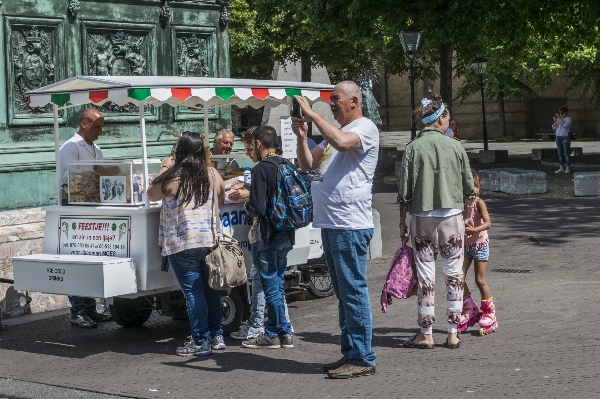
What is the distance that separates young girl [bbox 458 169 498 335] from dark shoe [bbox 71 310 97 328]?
348 centimetres

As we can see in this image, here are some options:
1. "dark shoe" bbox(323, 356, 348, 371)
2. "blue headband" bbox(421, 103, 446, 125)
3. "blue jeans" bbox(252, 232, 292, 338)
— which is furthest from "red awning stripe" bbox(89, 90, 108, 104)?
"dark shoe" bbox(323, 356, 348, 371)

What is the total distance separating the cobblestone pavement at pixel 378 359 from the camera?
7059mm

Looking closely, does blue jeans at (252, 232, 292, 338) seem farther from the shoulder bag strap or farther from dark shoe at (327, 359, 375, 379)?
dark shoe at (327, 359, 375, 379)

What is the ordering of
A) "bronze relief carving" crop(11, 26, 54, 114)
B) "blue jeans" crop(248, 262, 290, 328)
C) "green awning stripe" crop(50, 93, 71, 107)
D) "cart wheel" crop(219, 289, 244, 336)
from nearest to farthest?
"blue jeans" crop(248, 262, 290, 328), "green awning stripe" crop(50, 93, 71, 107), "cart wheel" crop(219, 289, 244, 336), "bronze relief carving" crop(11, 26, 54, 114)

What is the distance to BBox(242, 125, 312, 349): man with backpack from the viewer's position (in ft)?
27.2

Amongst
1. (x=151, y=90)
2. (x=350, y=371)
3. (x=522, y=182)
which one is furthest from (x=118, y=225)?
(x=522, y=182)

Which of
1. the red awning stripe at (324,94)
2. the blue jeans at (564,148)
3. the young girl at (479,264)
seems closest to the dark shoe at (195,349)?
the young girl at (479,264)

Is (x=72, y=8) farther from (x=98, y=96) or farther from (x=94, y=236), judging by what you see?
(x=94, y=236)

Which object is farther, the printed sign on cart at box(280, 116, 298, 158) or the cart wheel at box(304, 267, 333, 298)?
the printed sign on cart at box(280, 116, 298, 158)

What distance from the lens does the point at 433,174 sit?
8000mm

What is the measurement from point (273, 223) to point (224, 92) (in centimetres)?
141

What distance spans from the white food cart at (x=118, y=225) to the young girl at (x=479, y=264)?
1.96 m

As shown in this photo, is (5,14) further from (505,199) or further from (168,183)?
(505,199)

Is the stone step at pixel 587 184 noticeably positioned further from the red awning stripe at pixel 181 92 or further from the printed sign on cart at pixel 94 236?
the printed sign on cart at pixel 94 236
